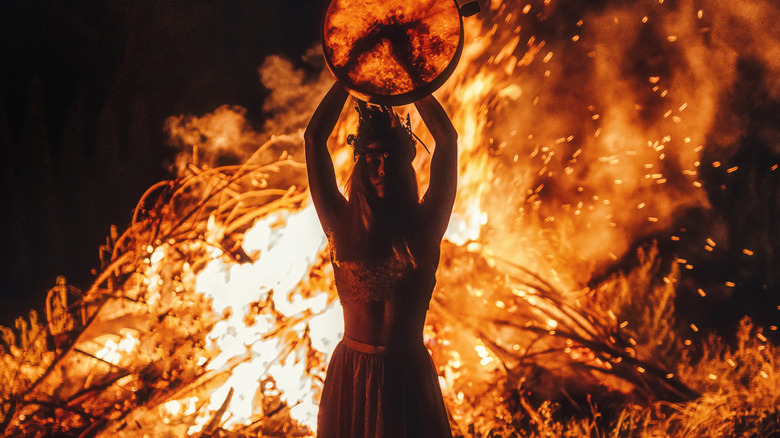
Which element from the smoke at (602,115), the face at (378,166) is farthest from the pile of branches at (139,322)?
the face at (378,166)

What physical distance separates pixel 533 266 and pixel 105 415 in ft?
10.2

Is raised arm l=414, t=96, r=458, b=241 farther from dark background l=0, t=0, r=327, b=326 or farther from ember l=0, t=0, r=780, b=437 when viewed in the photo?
dark background l=0, t=0, r=327, b=326

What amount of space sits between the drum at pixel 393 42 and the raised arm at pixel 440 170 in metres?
0.19

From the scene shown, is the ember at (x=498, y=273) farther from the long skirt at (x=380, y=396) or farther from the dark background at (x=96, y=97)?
the long skirt at (x=380, y=396)

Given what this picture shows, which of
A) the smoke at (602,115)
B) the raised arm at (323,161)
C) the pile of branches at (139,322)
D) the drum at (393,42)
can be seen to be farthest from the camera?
the smoke at (602,115)

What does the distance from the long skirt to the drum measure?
43.7 inches

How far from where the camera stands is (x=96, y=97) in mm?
3508

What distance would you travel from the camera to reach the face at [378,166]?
219cm

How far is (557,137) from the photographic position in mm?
3791

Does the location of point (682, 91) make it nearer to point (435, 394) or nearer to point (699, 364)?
A: point (699, 364)

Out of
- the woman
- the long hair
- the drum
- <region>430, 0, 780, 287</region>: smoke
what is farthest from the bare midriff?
<region>430, 0, 780, 287</region>: smoke

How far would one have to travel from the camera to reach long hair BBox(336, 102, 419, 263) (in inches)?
85.7

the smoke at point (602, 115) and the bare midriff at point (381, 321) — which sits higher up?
the smoke at point (602, 115)

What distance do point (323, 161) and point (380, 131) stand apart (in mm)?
282
